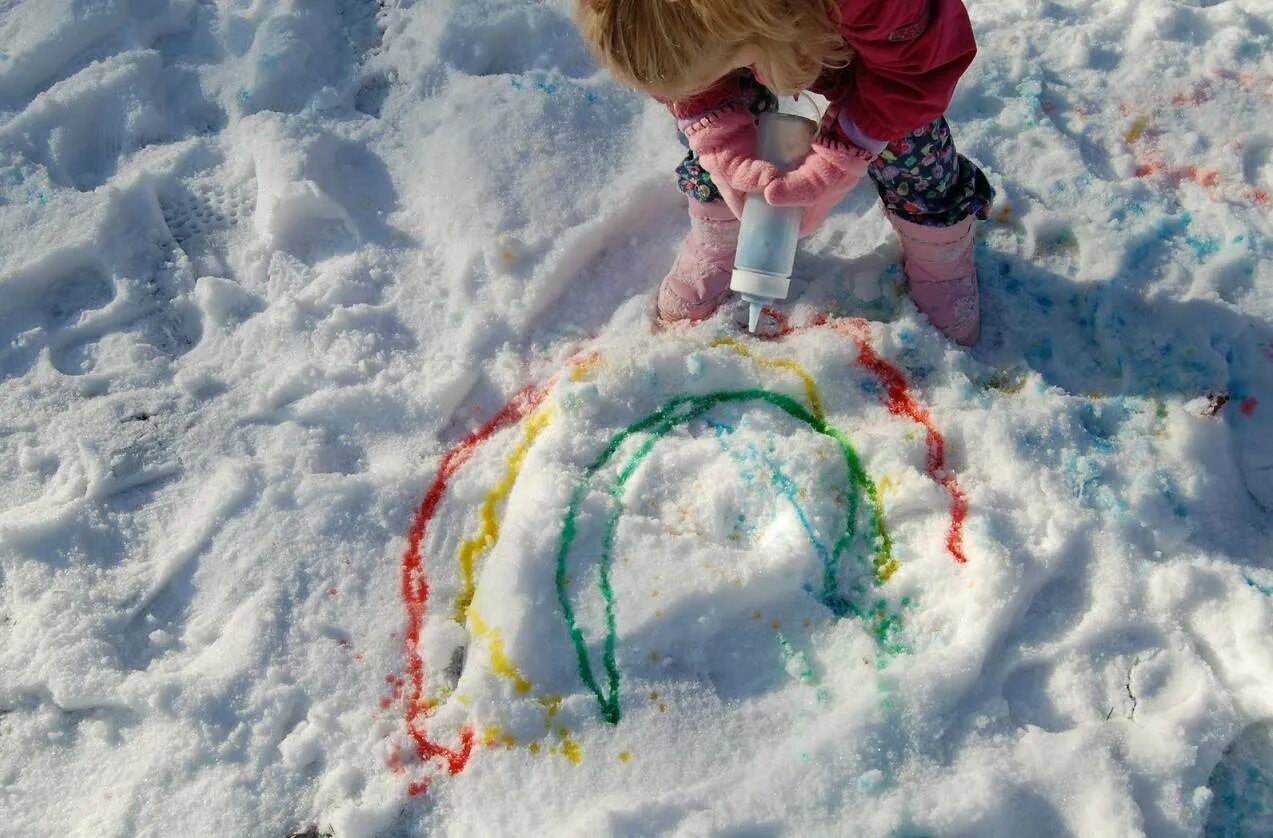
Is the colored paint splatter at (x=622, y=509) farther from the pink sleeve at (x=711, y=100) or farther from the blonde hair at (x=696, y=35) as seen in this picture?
the blonde hair at (x=696, y=35)

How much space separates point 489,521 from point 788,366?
59cm

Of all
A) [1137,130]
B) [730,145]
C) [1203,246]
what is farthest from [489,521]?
[1137,130]

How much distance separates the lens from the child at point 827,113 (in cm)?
116

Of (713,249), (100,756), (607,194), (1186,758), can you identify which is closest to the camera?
(1186,758)

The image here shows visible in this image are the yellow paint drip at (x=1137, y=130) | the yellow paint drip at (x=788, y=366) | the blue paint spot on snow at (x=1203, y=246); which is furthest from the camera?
the yellow paint drip at (x=1137, y=130)

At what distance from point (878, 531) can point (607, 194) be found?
0.85 m

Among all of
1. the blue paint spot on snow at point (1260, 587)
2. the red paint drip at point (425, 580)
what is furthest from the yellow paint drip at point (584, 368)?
the blue paint spot on snow at point (1260, 587)

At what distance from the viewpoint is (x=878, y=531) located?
1.65 meters

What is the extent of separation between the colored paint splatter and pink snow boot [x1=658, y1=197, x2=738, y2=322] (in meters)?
0.19

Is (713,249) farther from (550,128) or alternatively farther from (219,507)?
(219,507)

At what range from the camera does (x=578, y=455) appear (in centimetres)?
171

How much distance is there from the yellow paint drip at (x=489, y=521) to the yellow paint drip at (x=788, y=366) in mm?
349

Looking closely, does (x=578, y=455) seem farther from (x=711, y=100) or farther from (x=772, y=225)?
(x=711, y=100)

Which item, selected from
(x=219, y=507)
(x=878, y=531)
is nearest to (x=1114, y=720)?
(x=878, y=531)
